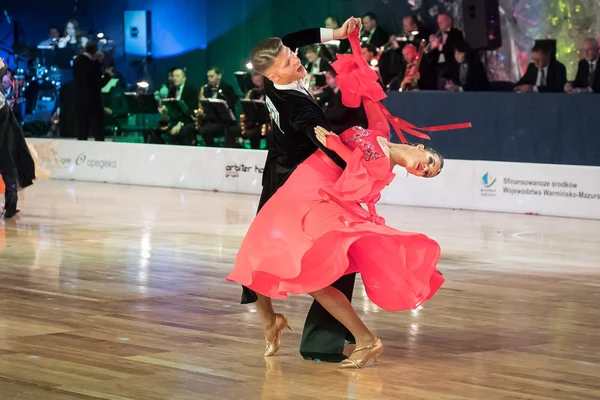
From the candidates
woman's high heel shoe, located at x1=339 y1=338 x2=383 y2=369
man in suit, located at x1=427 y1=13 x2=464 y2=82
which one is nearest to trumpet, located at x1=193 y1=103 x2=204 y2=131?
man in suit, located at x1=427 y1=13 x2=464 y2=82

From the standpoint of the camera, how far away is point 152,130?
1608 centimetres

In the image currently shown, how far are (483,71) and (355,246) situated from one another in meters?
8.95

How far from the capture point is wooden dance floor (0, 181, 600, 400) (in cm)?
439

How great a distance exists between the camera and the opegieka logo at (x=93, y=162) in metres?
15.1

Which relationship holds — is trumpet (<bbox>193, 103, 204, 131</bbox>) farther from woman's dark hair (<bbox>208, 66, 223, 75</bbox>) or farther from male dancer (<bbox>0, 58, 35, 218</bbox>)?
male dancer (<bbox>0, 58, 35, 218</bbox>)

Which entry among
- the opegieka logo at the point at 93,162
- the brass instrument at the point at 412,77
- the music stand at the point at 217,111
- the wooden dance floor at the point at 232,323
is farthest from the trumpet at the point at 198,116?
the wooden dance floor at the point at 232,323

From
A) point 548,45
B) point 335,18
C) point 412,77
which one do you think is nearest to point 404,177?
point 412,77

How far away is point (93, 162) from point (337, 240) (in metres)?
11.4

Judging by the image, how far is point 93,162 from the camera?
15328 millimetres

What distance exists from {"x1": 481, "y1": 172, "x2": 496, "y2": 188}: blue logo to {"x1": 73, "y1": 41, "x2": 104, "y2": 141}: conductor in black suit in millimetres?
6991

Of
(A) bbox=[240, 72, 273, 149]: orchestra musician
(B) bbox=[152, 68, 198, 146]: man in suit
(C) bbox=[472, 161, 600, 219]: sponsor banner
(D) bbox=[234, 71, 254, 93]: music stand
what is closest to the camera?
(C) bbox=[472, 161, 600, 219]: sponsor banner

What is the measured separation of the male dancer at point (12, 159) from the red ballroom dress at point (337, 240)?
20.9 ft

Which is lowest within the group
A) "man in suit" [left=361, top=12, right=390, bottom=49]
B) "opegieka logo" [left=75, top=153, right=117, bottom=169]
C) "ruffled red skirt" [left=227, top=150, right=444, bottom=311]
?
"opegieka logo" [left=75, top=153, right=117, bottom=169]

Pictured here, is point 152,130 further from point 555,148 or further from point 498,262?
point 498,262
